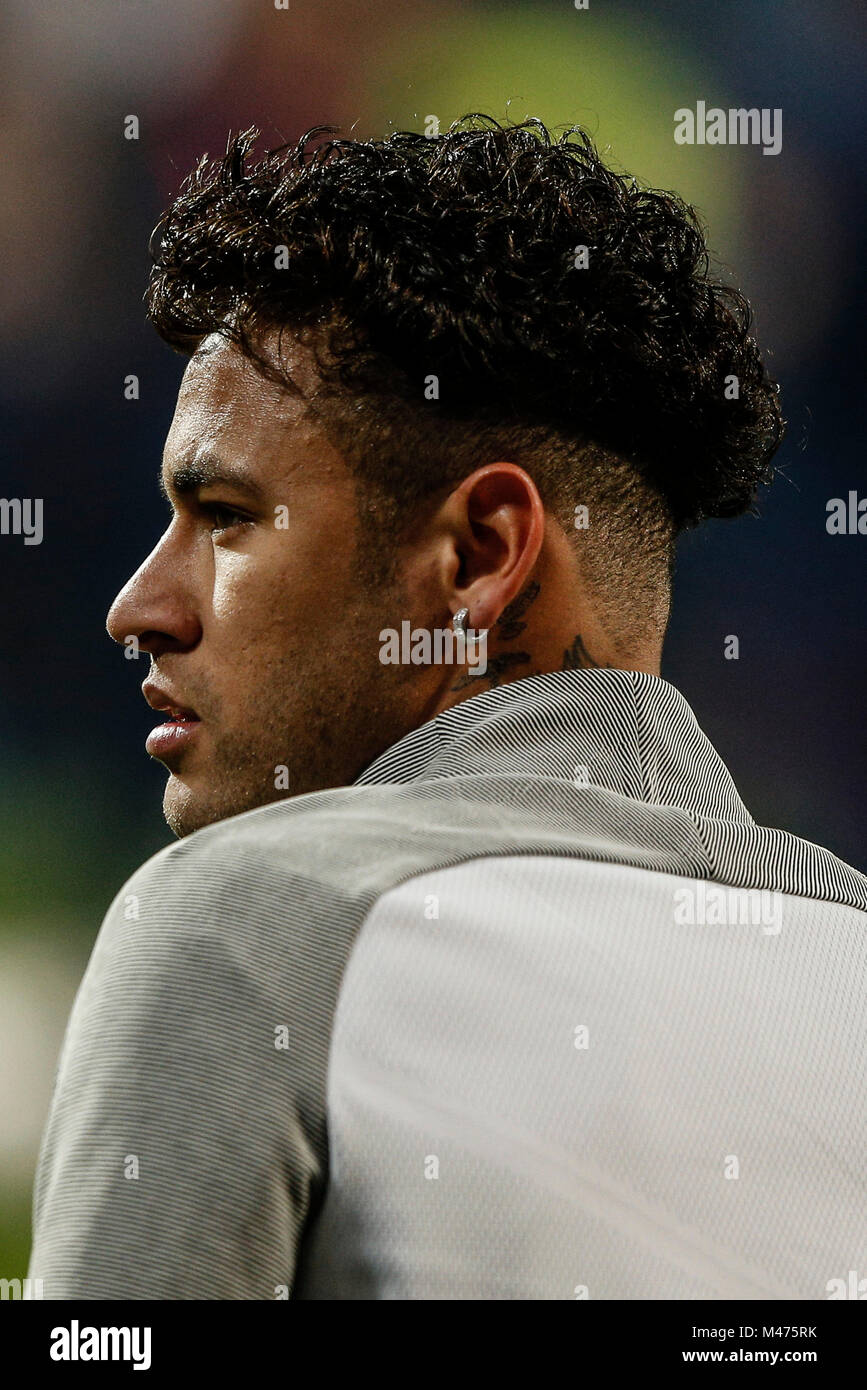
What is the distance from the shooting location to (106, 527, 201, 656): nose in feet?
2.96

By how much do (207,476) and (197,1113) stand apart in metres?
0.48

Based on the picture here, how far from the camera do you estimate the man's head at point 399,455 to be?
2.78 feet

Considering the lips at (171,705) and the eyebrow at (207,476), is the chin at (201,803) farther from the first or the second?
the eyebrow at (207,476)

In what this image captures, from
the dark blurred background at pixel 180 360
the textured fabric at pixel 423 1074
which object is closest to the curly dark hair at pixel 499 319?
the textured fabric at pixel 423 1074

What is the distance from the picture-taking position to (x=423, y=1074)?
0.52m

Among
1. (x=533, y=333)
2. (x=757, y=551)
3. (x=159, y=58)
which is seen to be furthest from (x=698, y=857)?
(x=159, y=58)

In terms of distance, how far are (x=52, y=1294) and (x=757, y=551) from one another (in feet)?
6.91

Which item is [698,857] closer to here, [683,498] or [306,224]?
[683,498]

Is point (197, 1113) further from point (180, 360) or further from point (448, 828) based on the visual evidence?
point (180, 360)

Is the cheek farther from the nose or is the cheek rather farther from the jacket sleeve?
the jacket sleeve

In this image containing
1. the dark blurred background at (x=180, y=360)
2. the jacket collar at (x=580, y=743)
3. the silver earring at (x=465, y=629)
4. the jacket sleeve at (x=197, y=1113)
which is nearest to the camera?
the jacket sleeve at (x=197, y=1113)

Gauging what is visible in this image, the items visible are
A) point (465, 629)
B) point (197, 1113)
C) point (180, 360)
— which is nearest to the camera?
point (197, 1113)

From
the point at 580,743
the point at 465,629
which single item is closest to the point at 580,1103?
the point at 580,743

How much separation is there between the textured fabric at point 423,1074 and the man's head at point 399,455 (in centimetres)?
23
